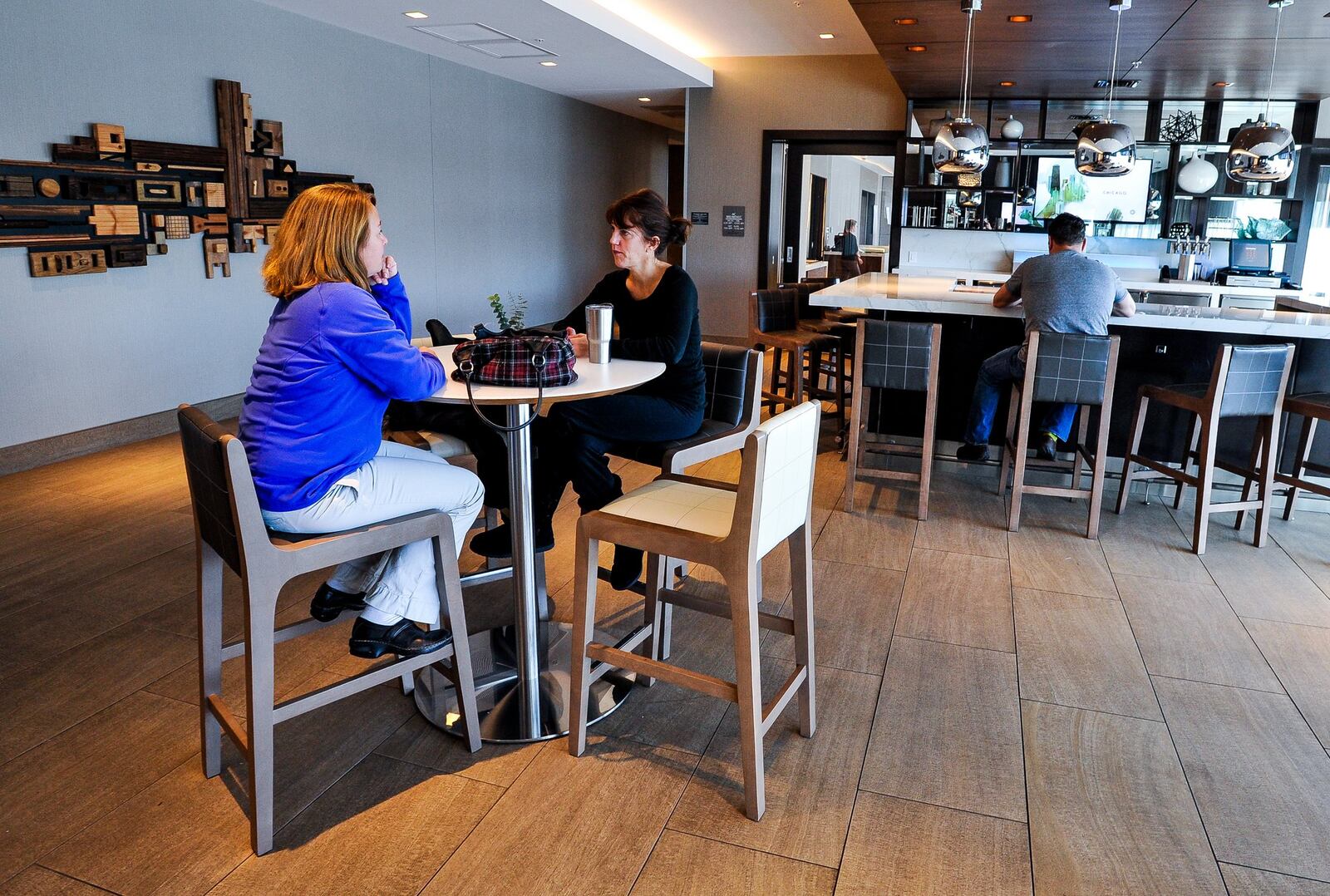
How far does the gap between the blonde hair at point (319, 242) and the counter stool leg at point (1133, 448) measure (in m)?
3.55

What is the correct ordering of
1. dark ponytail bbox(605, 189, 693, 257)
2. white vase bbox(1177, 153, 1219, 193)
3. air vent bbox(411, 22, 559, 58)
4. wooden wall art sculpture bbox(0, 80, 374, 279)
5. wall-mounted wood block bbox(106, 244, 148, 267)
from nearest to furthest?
dark ponytail bbox(605, 189, 693, 257), wooden wall art sculpture bbox(0, 80, 374, 279), wall-mounted wood block bbox(106, 244, 148, 267), air vent bbox(411, 22, 559, 58), white vase bbox(1177, 153, 1219, 193)

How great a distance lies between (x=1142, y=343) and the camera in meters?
4.56

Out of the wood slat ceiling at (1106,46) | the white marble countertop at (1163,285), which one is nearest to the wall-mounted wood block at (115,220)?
the wood slat ceiling at (1106,46)

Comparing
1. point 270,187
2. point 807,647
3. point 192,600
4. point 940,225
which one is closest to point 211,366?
point 270,187

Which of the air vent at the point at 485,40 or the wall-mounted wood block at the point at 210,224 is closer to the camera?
the wall-mounted wood block at the point at 210,224

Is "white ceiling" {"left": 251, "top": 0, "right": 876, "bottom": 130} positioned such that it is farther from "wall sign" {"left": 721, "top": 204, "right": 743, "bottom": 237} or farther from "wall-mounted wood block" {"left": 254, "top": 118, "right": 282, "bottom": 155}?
"wall sign" {"left": 721, "top": 204, "right": 743, "bottom": 237}

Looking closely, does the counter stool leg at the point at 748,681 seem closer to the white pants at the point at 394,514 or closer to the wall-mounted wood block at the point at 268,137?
the white pants at the point at 394,514

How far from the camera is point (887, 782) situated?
219 cm

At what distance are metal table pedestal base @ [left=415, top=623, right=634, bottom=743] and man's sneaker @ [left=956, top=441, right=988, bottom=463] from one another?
9.06ft

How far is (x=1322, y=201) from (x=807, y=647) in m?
8.63

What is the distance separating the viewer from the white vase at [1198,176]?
7.08m

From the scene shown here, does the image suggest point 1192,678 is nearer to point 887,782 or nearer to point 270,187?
point 887,782

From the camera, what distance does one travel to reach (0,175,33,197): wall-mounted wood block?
4.42m

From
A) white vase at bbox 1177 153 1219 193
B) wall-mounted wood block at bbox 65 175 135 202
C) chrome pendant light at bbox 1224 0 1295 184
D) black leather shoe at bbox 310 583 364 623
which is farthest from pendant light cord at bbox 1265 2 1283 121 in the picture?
wall-mounted wood block at bbox 65 175 135 202
